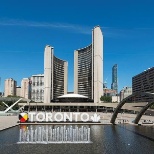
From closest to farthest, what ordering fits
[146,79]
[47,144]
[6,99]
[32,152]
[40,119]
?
1. [32,152]
2. [47,144]
3. [40,119]
4. [6,99]
5. [146,79]

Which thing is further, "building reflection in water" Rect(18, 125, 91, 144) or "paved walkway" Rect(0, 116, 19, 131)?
"paved walkway" Rect(0, 116, 19, 131)

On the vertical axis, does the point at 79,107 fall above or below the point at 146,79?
below

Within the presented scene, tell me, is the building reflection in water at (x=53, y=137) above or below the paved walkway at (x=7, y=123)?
above

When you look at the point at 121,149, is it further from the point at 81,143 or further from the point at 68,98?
the point at 68,98

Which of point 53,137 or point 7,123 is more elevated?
point 53,137

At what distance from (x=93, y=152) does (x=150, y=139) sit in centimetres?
1183

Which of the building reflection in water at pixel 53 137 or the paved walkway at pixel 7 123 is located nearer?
the building reflection in water at pixel 53 137

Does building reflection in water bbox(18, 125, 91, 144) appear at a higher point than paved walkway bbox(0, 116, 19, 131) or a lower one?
higher

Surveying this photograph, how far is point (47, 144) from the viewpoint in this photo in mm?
29297

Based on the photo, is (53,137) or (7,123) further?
(7,123)

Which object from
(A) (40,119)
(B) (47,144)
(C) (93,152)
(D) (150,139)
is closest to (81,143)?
(B) (47,144)

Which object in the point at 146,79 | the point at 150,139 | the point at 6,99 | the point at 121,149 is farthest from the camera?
the point at 146,79

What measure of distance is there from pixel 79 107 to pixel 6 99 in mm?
45863

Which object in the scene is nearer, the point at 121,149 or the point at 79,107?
the point at 121,149
